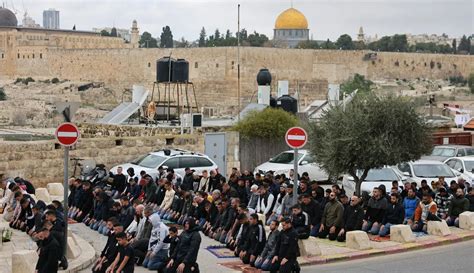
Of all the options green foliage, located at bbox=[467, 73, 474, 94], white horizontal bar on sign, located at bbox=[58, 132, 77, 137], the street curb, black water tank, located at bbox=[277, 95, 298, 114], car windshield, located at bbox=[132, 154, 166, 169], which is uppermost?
white horizontal bar on sign, located at bbox=[58, 132, 77, 137]

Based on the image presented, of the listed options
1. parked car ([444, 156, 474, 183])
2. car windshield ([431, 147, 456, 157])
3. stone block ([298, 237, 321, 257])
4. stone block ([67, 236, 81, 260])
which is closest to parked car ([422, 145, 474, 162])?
car windshield ([431, 147, 456, 157])

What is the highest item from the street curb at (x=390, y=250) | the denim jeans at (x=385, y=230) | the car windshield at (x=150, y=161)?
the car windshield at (x=150, y=161)

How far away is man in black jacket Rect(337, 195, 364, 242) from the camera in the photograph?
14.4 metres

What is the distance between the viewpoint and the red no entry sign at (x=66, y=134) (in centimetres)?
1208

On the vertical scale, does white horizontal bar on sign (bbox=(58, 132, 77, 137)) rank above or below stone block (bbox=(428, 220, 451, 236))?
above

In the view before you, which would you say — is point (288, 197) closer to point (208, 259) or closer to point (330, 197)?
point (330, 197)

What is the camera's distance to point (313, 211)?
14.6m

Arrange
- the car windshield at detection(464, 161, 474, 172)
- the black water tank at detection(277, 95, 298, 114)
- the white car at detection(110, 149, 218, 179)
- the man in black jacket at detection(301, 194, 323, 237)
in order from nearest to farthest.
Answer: the man in black jacket at detection(301, 194, 323, 237), the white car at detection(110, 149, 218, 179), the car windshield at detection(464, 161, 474, 172), the black water tank at detection(277, 95, 298, 114)

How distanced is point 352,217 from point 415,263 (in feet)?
6.08

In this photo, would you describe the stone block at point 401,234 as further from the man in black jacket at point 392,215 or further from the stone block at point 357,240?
the stone block at point 357,240

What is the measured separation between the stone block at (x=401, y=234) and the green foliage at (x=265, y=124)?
8581 mm

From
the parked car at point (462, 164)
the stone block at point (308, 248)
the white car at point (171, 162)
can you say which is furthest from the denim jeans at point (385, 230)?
the parked car at point (462, 164)

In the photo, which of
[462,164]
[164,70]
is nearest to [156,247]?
[462,164]

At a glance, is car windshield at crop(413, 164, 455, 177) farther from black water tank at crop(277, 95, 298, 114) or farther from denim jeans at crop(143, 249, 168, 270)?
denim jeans at crop(143, 249, 168, 270)
